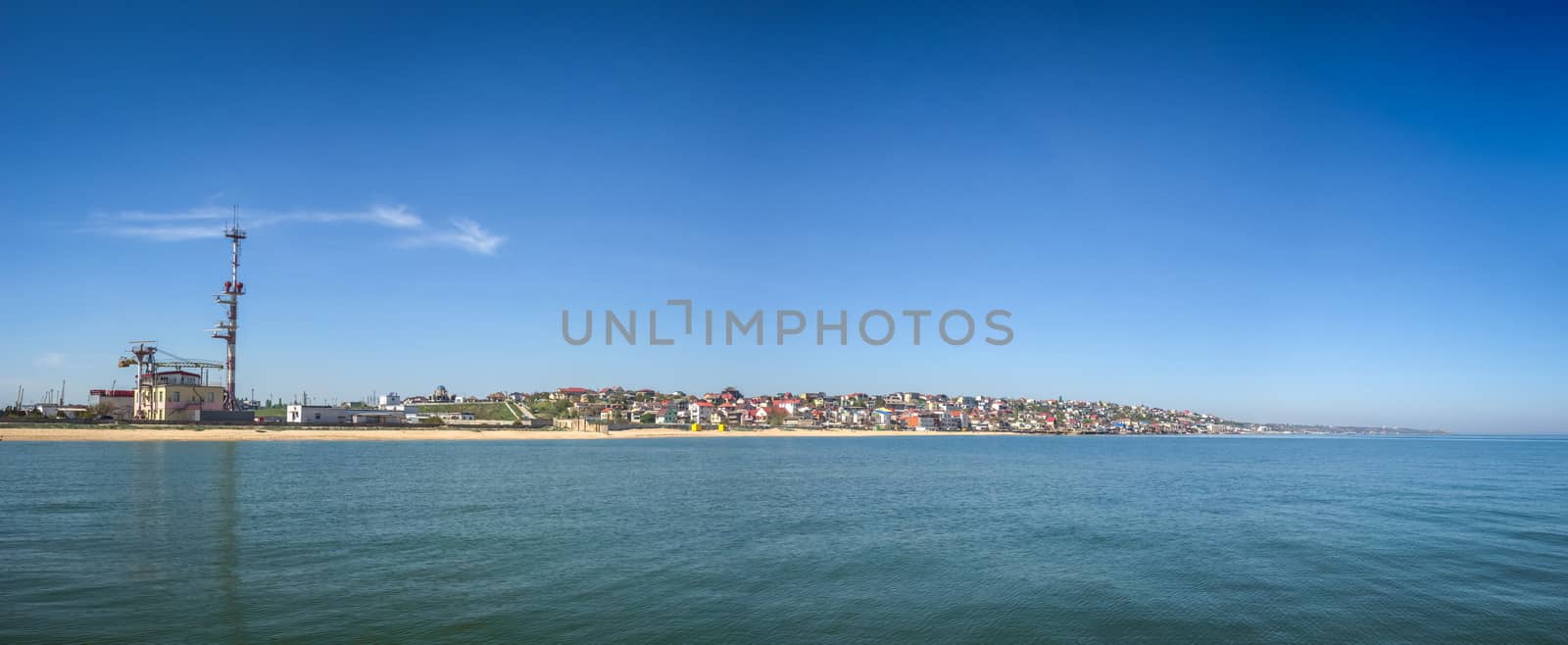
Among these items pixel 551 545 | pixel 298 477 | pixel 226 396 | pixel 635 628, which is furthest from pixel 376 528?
pixel 226 396

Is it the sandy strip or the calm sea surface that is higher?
the calm sea surface

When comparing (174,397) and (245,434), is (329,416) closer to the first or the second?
(174,397)

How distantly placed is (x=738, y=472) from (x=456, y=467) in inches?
739

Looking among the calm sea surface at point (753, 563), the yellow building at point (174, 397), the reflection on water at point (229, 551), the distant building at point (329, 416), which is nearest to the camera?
the reflection on water at point (229, 551)

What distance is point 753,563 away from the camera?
21125 mm

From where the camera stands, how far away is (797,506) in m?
33.5

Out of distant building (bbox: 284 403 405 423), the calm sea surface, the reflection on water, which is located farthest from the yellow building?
the reflection on water

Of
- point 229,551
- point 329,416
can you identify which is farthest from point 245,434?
point 229,551

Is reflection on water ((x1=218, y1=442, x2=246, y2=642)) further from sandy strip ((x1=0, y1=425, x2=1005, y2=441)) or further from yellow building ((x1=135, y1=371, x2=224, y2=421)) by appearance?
yellow building ((x1=135, y1=371, x2=224, y2=421))

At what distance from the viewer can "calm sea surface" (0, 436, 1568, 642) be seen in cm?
1544

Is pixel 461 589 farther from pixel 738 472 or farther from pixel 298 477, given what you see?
pixel 738 472

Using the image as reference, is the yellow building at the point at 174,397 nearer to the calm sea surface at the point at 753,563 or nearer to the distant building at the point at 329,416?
the distant building at the point at 329,416

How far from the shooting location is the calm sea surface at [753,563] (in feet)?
50.6

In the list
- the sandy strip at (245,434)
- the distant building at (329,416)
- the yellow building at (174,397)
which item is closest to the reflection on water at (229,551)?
the sandy strip at (245,434)
